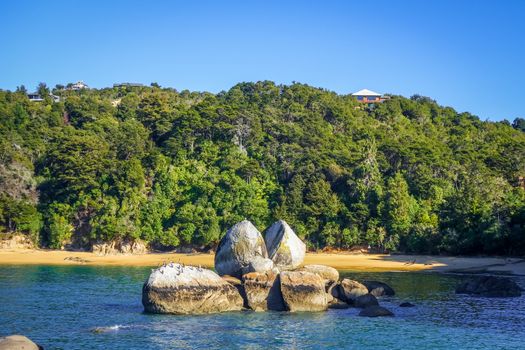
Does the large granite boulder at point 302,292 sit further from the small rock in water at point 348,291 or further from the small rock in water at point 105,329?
the small rock in water at point 105,329

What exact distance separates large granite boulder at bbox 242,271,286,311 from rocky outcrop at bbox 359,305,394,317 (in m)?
3.90

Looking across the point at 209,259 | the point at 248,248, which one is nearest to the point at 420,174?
the point at 209,259

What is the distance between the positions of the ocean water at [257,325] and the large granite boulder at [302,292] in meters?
0.79

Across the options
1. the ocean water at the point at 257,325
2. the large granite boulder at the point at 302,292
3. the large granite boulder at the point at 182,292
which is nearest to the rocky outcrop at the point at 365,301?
the ocean water at the point at 257,325

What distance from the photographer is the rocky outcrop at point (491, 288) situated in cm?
3312

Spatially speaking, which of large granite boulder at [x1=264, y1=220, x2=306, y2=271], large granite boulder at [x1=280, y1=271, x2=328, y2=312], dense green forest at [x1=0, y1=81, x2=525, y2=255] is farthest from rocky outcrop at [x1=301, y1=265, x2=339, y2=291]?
dense green forest at [x1=0, y1=81, x2=525, y2=255]

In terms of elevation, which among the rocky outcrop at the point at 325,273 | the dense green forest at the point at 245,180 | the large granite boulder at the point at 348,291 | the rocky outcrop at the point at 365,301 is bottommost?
the rocky outcrop at the point at 365,301

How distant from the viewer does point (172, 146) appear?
244ft

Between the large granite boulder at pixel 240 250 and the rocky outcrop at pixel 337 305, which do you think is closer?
the rocky outcrop at pixel 337 305

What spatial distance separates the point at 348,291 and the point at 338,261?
2509 cm

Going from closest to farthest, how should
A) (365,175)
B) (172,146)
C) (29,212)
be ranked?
1. (29,212)
2. (365,175)
3. (172,146)

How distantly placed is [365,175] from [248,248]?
4085 cm

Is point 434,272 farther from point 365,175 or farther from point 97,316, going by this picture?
point 97,316

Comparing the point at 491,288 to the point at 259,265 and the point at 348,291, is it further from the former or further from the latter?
the point at 259,265
